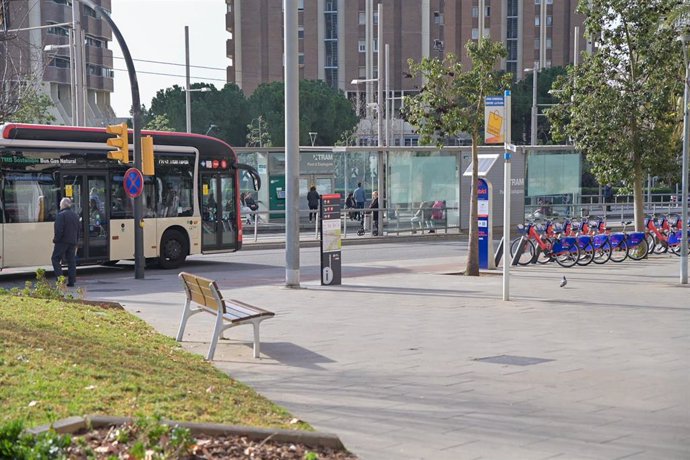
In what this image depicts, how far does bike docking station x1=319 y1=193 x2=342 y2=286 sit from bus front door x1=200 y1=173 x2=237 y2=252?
635 cm

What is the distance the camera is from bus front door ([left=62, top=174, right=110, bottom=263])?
21969 millimetres

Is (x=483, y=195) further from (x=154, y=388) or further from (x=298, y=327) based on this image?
(x=154, y=388)

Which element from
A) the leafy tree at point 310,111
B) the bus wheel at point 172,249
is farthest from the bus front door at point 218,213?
the leafy tree at point 310,111

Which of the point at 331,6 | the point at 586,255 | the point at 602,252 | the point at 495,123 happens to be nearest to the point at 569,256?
the point at 586,255

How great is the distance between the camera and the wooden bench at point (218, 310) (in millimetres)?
10672

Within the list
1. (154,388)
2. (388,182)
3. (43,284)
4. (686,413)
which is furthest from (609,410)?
(388,182)

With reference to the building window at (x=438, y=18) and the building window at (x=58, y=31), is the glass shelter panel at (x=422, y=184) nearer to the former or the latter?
the building window at (x=58, y=31)

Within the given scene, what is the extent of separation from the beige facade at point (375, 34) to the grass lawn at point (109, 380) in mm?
88792

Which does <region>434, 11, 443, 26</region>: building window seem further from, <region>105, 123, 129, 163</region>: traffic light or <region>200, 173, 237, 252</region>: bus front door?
<region>105, 123, 129, 163</region>: traffic light

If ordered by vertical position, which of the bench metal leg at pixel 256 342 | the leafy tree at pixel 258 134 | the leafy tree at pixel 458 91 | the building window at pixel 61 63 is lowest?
the bench metal leg at pixel 256 342

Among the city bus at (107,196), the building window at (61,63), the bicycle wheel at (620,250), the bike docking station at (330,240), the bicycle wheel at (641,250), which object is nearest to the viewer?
the bike docking station at (330,240)

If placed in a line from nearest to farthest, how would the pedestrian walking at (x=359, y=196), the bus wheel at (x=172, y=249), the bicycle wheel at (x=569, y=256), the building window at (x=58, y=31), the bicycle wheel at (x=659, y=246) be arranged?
the bicycle wheel at (x=569, y=256), the bus wheel at (x=172, y=249), the bicycle wheel at (x=659, y=246), the pedestrian walking at (x=359, y=196), the building window at (x=58, y=31)

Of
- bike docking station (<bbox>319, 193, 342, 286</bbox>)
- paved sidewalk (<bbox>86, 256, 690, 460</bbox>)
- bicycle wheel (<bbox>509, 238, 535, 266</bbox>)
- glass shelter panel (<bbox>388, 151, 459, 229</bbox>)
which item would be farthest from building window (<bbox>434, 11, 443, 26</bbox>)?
paved sidewalk (<bbox>86, 256, 690, 460</bbox>)

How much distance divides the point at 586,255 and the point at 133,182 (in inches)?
424
